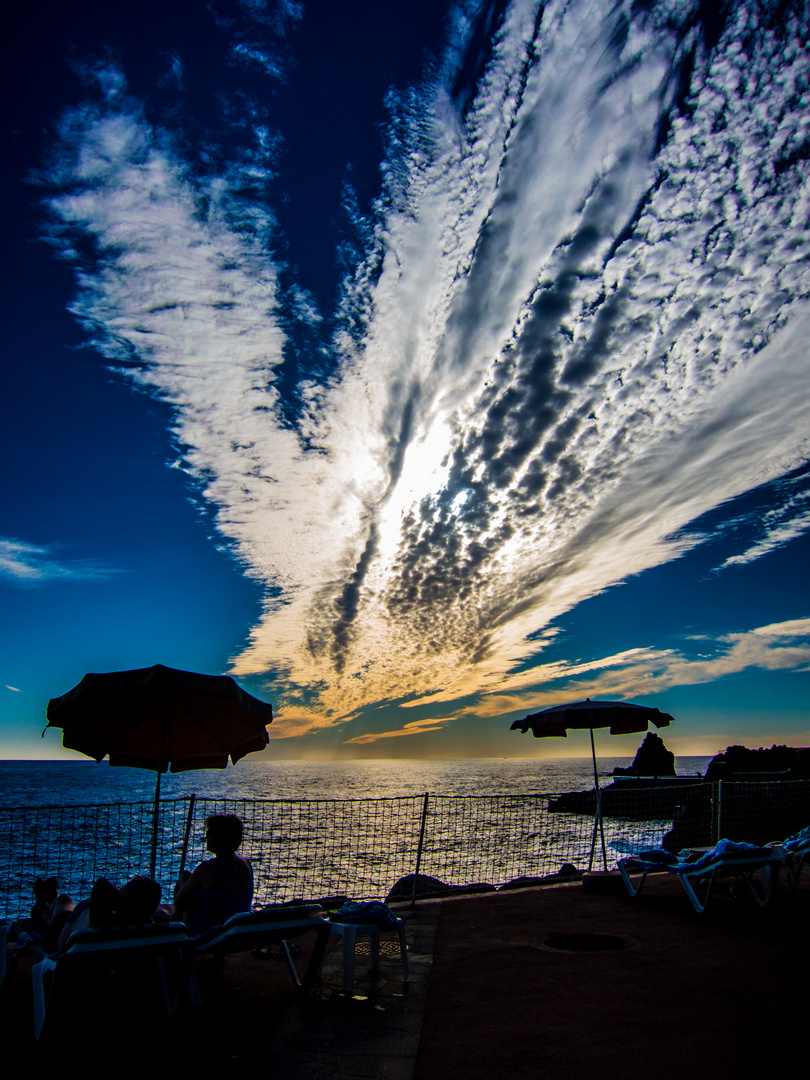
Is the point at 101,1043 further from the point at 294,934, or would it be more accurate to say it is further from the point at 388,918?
the point at 388,918

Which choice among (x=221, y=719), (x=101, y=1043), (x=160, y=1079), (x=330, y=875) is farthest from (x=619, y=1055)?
(x=330, y=875)

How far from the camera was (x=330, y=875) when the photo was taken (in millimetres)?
22734

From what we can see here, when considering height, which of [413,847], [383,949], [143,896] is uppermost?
[143,896]

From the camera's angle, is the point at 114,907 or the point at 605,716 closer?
the point at 114,907

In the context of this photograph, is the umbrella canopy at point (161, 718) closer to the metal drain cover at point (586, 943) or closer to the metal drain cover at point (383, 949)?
the metal drain cover at point (383, 949)

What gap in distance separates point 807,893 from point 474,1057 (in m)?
7.22

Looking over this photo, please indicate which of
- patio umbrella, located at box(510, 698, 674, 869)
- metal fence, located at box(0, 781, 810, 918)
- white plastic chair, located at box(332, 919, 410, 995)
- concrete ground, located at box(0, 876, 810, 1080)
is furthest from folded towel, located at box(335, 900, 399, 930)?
patio umbrella, located at box(510, 698, 674, 869)

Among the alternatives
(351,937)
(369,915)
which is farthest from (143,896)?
(369,915)

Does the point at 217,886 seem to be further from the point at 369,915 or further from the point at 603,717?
the point at 603,717

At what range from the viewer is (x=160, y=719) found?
7.11 metres

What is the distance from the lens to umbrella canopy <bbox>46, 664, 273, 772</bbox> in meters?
5.50

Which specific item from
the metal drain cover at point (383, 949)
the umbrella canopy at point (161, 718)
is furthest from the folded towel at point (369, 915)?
the umbrella canopy at point (161, 718)

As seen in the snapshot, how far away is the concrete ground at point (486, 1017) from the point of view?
11.7ft

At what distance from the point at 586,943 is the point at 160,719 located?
5166 millimetres
